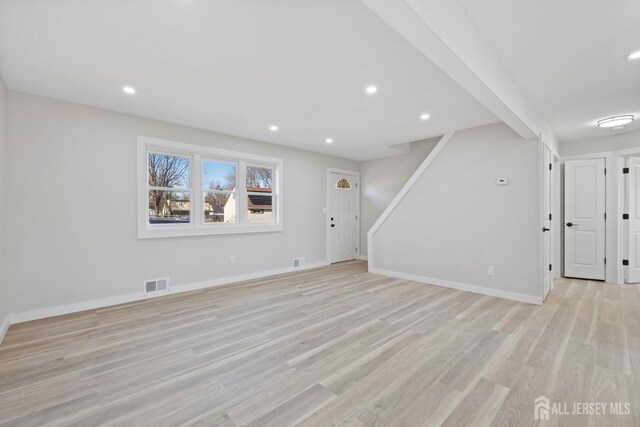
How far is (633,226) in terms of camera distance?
460cm

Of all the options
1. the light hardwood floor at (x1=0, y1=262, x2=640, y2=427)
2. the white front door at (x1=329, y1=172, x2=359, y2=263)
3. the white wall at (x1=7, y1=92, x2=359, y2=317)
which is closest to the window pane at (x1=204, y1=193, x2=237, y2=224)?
the white wall at (x1=7, y1=92, x2=359, y2=317)

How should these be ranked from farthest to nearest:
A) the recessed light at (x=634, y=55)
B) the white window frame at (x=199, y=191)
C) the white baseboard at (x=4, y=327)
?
the white window frame at (x=199, y=191) < the white baseboard at (x=4, y=327) < the recessed light at (x=634, y=55)

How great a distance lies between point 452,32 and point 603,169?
5005 millimetres

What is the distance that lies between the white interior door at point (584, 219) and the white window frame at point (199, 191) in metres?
5.28

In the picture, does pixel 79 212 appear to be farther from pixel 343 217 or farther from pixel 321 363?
pixel 343 217

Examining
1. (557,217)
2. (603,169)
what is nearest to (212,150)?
(557,217)

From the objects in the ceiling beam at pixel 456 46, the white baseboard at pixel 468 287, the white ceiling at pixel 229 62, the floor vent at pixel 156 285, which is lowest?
the white baseboard at pixel 468 287

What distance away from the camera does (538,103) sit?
334cm

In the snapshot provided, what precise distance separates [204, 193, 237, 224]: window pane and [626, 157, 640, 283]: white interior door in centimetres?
664

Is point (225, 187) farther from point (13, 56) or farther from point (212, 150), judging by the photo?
point (13, 56)

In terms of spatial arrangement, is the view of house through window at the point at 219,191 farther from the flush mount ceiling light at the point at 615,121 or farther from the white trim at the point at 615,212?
the white trim at the point at 615,212

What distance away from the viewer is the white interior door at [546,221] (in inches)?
148

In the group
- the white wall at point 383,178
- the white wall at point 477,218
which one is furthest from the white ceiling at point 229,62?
the white wall at point 383,178

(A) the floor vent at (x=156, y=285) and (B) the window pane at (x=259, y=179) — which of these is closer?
(A) the floor vent at (x=156, y=285)
